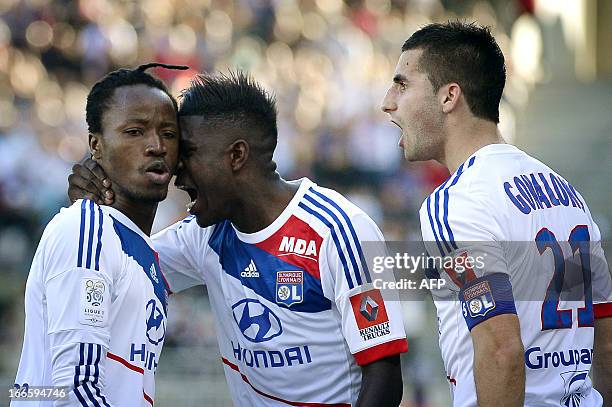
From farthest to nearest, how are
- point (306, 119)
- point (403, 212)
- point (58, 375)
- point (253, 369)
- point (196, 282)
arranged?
point (306, 119) → point (403, 212) → point (196, 282) → point (253, 369) → point (58, 375)

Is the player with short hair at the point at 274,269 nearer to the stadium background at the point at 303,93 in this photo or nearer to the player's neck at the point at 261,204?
the player's neck at the point at 261,204

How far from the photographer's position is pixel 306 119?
14.4 metres

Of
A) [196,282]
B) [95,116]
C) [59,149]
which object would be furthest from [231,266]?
[59,149]

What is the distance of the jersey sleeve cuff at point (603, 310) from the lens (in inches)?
180

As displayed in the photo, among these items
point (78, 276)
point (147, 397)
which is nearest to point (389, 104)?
point (78, 276)

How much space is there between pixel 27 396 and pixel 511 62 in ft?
45.0

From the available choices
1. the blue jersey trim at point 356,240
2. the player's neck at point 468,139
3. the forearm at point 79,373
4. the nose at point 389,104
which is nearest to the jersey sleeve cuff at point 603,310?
the player's neck at point 468,139

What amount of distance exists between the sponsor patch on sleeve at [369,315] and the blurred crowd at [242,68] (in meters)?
6.35

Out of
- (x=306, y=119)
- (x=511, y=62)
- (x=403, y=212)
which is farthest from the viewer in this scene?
(x=511, y=62)

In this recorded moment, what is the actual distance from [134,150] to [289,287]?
95 cm

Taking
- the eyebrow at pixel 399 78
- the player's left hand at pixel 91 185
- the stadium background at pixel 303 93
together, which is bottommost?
the player's left hand at pixel 91 185

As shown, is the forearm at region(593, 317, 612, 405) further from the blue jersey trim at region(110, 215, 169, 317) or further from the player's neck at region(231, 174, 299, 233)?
the blue jersey trim at region(110, 215, 169, 317)

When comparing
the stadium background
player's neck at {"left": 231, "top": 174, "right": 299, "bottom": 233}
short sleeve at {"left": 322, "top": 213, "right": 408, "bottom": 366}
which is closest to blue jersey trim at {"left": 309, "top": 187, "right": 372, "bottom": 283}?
short sleeve at {"left": 322, "top": 213, "right": 408, "bottom": 366}

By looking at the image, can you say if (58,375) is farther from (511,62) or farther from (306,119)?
(511,62)
